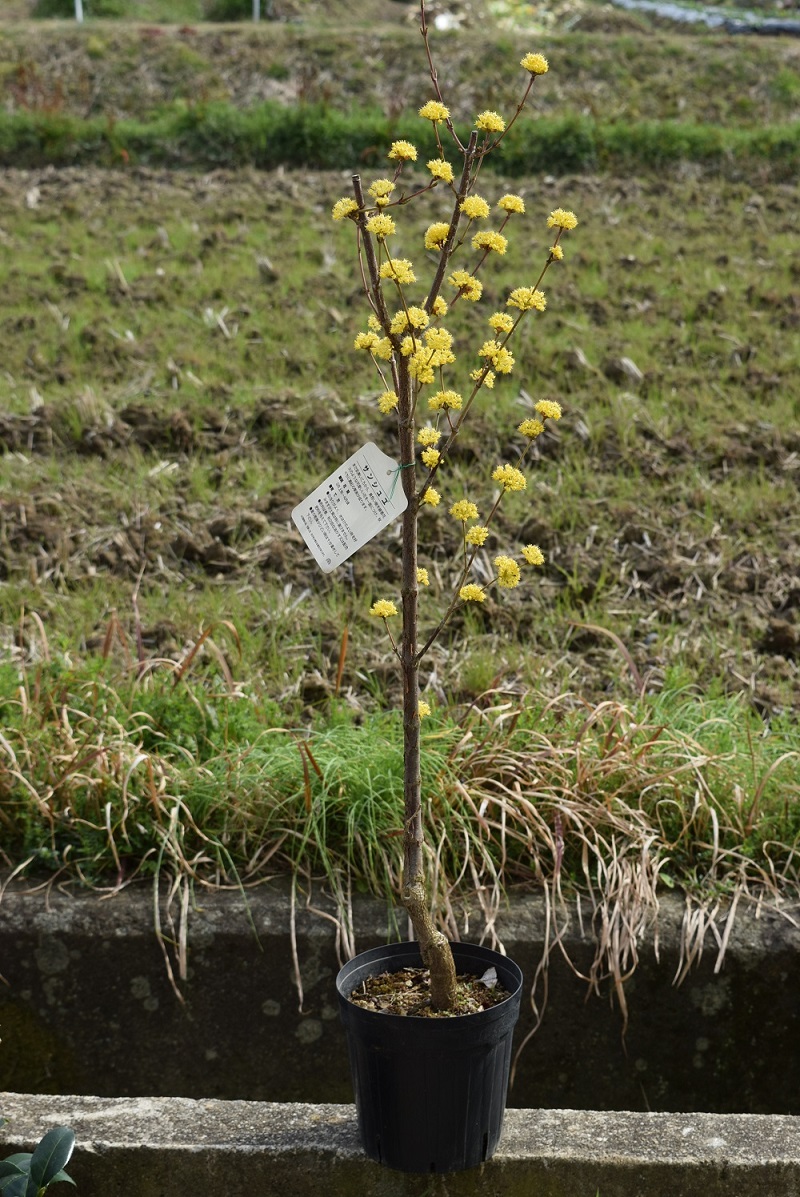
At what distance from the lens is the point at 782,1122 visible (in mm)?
1782

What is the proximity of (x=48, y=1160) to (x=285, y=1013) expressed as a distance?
2.39 feet

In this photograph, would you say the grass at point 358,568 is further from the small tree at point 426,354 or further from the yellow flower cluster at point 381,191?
the yellow flower cluster at point 381,191

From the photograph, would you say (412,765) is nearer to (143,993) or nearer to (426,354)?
(426,354)

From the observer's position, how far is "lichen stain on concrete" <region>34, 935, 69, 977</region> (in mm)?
2203

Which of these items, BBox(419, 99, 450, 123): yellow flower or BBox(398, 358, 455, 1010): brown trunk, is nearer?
BBox(419, 99, 450, 123): yellow flower

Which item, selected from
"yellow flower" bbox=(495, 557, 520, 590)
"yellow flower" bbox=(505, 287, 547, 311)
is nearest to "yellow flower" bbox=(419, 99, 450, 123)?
"yellow flower" bbox=(505, 287, 547, 311)

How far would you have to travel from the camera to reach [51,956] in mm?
2211

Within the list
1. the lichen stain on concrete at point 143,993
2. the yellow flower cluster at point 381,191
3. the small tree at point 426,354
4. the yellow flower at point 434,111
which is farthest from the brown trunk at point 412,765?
the lichen stain on concrete at point 143,993

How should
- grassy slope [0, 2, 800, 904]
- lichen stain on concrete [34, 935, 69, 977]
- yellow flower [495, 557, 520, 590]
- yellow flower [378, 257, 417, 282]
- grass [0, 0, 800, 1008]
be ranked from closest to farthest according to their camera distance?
1. yellow flower [378, 257, 417, 282]
2. yellow flower [495, 557, 520, 590]
3. lichen stain on concrete [34, 935, 69, 977]
4. grass [0, 0, 800, 1008]
5. grassy slope [0, 2, 800, 904]

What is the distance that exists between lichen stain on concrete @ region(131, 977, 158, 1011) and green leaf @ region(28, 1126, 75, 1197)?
0.65m

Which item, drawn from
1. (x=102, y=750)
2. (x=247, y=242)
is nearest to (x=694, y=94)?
(x=247, y=242)

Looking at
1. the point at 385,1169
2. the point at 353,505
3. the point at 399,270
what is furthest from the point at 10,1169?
the point at 399,270

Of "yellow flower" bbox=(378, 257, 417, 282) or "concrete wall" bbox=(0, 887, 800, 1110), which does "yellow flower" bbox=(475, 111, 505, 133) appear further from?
"concrete wall" bbox=(0, 887, 800, 1110)

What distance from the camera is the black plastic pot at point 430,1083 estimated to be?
5.25 ft
